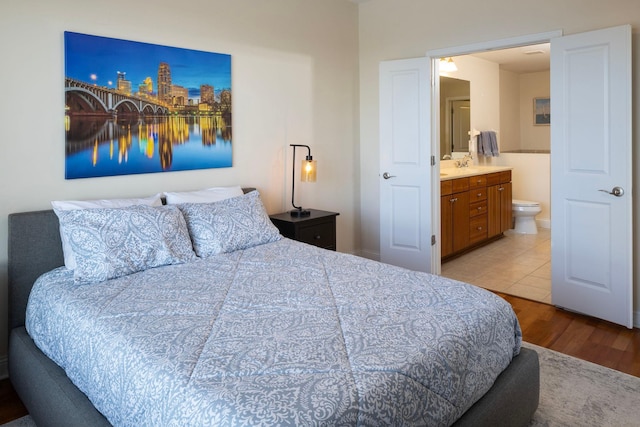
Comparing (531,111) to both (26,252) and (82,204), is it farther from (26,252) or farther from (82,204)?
(26,252)

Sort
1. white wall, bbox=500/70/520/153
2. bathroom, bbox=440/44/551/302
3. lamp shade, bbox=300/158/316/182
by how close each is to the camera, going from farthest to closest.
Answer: white wall, bbox=500/70/520/153
bathroom, bbox=440/44/551/302
lamp shade, bbox=300/158/316/182

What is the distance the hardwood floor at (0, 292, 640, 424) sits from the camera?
2658mm

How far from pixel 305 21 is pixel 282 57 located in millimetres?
462

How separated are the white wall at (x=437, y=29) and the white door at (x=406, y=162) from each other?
19 centimetres

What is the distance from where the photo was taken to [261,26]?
12.9 feet

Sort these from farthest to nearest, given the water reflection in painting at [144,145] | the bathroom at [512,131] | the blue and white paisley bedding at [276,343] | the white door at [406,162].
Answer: the bathroom at [512,131] < the white door at [406,162] < the water reflection in painting at [144,145] < the blue and white paisley bedding at [276,343]

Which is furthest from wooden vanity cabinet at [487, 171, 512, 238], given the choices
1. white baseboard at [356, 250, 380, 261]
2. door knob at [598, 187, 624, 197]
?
door knob at [598, 187, 624, 197]

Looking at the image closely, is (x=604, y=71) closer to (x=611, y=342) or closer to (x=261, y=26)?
(x=611, y=342)

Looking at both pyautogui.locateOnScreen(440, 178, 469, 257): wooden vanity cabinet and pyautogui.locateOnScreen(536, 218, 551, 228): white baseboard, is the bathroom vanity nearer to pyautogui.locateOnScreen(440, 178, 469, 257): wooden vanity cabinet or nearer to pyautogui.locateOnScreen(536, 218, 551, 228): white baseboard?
pyautogui.locateOnScreen(440, 178, 469, 257): wooden vanity cabinet

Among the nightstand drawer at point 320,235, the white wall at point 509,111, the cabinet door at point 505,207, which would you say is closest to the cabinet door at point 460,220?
the cabinet door at point 505,207

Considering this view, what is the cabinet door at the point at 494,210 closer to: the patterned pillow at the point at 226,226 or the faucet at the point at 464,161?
the faucet at the point at 464,161

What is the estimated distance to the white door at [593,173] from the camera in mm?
3172

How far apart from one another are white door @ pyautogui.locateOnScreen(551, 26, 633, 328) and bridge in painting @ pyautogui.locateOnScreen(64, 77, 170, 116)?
2.88 m

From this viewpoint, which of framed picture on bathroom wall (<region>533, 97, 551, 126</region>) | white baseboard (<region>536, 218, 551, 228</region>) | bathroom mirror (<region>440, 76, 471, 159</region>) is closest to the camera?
bathroom mirror (<region>440, 76, 471, 159</region>)
